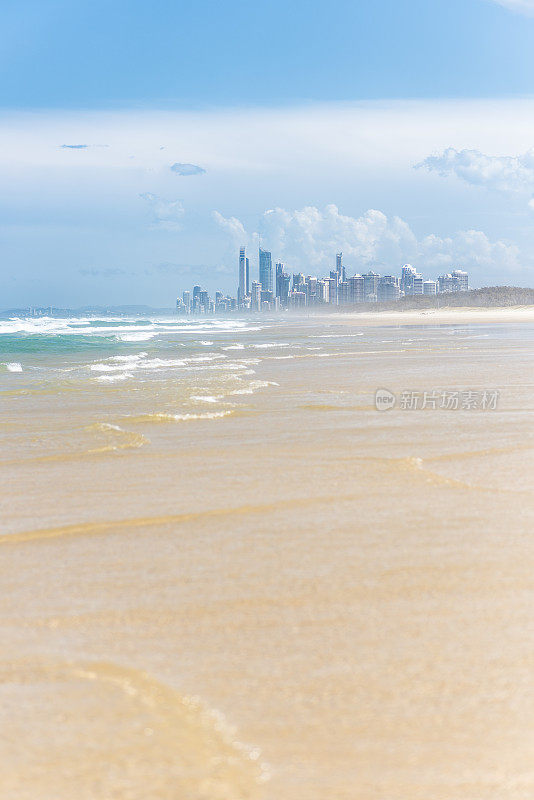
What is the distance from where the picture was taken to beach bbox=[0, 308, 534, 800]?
2.24 m

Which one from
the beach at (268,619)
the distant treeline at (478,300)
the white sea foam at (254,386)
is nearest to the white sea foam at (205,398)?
the white sea foam at (254,386)

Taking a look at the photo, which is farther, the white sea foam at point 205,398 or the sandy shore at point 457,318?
the sandy shore at point 457,318

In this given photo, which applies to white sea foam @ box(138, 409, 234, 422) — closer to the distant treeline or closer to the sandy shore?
the sandy shore

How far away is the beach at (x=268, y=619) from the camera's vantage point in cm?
224

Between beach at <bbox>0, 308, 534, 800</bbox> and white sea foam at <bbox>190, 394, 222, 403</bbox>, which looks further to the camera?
white sea foam at <bbox>190, 394, 222, 403</bbox>

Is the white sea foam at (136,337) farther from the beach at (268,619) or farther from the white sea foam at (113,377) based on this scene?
the beach at (268,619)

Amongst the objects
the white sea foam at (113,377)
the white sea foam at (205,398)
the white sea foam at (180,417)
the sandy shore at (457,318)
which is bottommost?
the white sea foam at (180,417)

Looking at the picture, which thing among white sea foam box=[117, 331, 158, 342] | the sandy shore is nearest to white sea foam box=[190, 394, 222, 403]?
white sea foam box=[117, 331, 158, 342]

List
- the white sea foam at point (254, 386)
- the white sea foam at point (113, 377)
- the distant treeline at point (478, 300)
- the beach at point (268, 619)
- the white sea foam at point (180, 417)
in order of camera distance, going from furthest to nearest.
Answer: the distant treeline at point (478, 300) < the white sea foam at point (113, 377) < the white sea foam at point (254, 386) < the white sea foam at point (180, 417) < the beach at point (268, 619)

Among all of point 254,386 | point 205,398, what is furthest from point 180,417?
point 254,386

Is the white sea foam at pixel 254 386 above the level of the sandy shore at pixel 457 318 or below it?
below

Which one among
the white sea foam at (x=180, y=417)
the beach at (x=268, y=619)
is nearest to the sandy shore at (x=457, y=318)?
the white sea foam at (x=180, y=417)

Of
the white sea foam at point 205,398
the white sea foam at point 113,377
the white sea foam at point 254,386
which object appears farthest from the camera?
the white sea foam at point 113,377

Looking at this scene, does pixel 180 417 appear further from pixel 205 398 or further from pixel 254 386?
pixel 254 386
